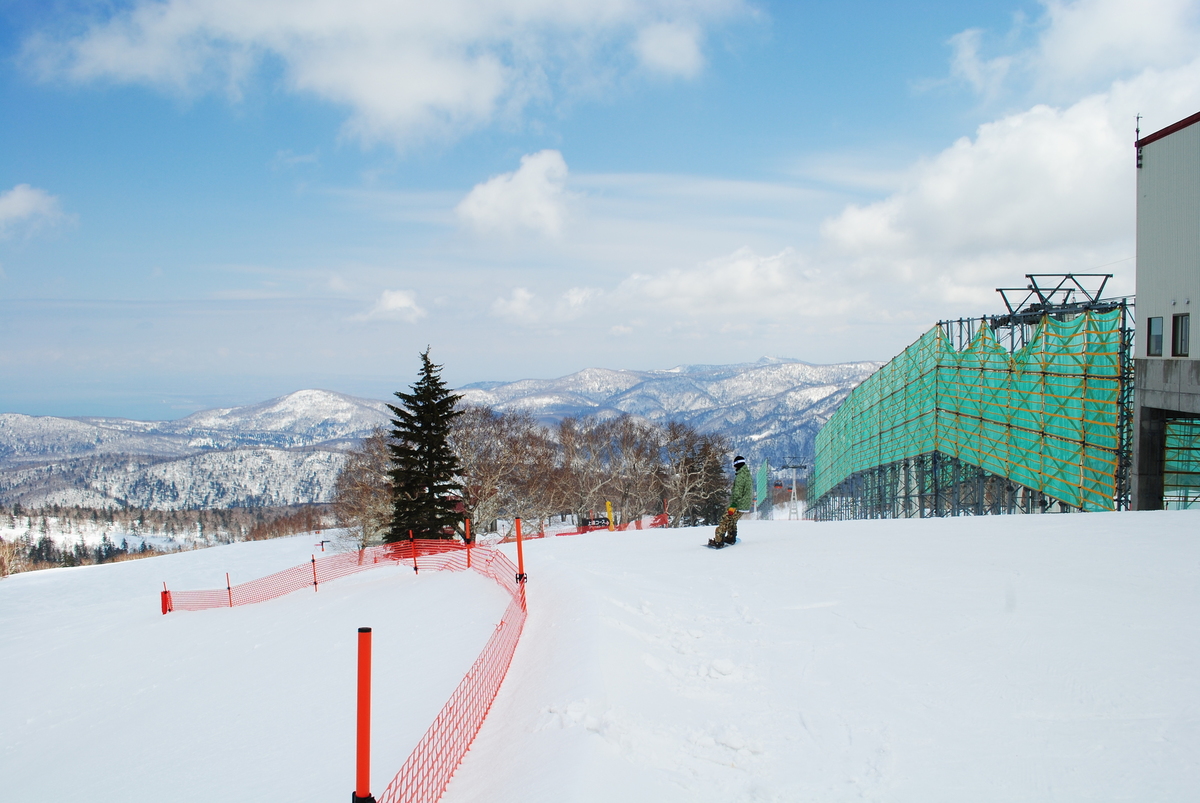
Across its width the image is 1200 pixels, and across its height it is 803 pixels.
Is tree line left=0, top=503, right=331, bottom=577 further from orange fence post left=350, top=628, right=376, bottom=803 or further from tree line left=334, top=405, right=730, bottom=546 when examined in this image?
orange fence post left=350, top=628, right=376, bottom=803

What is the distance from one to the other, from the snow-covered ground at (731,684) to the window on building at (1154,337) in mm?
8524

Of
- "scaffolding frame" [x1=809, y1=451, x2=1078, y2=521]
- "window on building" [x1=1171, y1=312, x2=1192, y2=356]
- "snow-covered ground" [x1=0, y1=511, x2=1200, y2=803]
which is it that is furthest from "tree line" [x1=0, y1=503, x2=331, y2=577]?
"window on building" [x1=1171, y1=312, x2=1192, y2=356]

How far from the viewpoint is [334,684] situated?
8562 mm

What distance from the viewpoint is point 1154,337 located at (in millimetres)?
18047

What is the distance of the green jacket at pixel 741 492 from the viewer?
39.9 feet

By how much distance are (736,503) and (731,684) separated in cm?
645

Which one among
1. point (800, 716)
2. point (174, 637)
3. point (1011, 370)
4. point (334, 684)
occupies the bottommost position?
point (174, 637)

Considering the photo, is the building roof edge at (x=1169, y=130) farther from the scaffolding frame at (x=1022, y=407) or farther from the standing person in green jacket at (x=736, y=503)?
the standing person in green jacket at (x=736, y=503)

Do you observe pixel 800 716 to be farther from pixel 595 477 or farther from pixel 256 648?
pixel 595 477

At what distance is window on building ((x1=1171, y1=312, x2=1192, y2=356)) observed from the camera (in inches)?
669

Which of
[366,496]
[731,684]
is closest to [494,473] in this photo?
[366,496]

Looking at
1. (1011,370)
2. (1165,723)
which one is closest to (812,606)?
(1165,723)

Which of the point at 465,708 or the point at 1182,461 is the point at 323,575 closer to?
the point at 465,708

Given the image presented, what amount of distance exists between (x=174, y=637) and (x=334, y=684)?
8.01m
